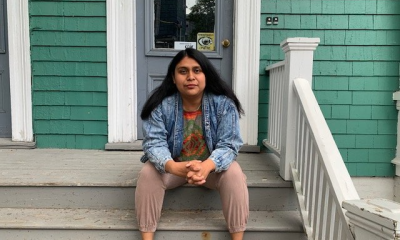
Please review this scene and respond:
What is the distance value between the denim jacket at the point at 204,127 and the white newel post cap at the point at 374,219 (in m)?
0.69

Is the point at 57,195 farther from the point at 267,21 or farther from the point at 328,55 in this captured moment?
the point at 328,55

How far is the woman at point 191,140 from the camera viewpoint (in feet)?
5.35

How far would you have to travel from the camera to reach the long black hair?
171 centimetres

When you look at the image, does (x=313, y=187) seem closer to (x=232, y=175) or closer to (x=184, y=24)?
(x=232, y=175)

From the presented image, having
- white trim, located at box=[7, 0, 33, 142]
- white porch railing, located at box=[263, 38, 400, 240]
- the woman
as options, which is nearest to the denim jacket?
the woman

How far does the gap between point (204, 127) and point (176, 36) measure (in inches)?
59.8

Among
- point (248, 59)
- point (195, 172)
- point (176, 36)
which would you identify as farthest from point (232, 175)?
point (176, 36)

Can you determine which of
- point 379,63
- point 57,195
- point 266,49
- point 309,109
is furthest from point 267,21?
point 57,195

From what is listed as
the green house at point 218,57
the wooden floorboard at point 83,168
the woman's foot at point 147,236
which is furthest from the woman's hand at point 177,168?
the green house at point 218,57

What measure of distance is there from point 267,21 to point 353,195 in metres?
1.96

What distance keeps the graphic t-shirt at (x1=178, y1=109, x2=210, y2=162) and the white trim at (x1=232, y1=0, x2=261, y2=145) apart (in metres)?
1.16

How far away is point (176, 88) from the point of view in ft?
5.98

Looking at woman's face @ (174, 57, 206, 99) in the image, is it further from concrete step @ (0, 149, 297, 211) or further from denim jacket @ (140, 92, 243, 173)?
concrete step @ (0, 149, 297, 211)

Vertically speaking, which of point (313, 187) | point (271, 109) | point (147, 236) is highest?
point (271, 109)
